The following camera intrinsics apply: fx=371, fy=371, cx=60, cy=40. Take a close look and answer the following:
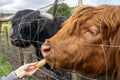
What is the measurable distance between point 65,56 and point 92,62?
0.63ft

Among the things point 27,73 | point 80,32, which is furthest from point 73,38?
point 27,73

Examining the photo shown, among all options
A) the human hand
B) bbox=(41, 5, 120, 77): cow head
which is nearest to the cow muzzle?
bbox=(41, 5, 120, 77): cow head

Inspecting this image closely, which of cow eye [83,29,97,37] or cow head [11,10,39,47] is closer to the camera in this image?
cow eye [83,29,97,37]

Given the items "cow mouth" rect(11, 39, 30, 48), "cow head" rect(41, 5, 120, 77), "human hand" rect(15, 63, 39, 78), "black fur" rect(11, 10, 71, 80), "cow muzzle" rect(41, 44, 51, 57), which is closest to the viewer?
"cow head" rect(41, 5, 120, 77)

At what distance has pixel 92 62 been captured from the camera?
256cm

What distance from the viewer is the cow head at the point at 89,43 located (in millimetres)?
2465

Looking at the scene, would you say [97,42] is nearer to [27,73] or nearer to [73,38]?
[73,38]

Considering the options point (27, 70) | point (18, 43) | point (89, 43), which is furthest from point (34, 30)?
point (89, 43)

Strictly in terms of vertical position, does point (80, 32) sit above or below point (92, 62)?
above

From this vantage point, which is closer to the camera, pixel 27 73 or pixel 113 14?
pixel 113 14

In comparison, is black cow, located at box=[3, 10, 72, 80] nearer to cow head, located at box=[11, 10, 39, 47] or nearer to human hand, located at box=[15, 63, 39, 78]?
→ cow head, located at box=[11, 10, 39, 47]

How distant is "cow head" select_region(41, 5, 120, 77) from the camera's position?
2.46 meters

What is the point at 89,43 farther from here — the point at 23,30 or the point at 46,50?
the point at 23,30

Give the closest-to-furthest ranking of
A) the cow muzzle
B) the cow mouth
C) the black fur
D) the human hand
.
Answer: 1. the cow muzzle
2. the human hand
3. the cow mouth
4. the black fur
